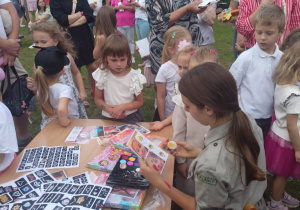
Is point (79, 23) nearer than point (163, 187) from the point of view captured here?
No

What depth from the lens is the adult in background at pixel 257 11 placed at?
109 inches

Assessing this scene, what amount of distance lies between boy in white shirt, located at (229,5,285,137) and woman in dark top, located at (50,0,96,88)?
95.0 inches

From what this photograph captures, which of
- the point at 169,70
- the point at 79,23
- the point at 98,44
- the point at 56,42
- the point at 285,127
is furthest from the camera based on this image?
the point at 79,23

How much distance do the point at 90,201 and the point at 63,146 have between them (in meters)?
0.63

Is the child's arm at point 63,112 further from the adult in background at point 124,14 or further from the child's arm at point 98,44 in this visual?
the adult in background at point 124,14

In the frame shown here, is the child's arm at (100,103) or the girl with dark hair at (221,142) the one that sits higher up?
the girl with dark hair at (221,142)

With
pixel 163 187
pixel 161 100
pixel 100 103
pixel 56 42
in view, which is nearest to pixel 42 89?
pixel 100 103

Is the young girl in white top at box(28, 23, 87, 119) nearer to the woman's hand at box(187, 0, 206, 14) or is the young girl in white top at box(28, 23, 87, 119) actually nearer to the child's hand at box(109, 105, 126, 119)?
the child's hand at box(109, 105, 126, 119)

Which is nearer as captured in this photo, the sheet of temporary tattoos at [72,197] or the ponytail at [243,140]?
the ponytail at [243,140]

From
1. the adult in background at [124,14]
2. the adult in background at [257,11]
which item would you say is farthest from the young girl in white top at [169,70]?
the adult in background at [124,14]

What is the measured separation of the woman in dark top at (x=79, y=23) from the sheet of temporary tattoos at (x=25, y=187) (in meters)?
2.53

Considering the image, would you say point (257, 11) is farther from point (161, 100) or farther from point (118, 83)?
point (118, 83)

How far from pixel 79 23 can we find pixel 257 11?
2.44 metres

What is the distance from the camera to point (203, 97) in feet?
4.07
